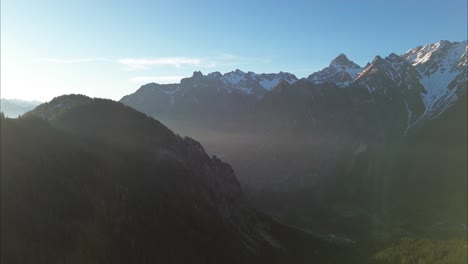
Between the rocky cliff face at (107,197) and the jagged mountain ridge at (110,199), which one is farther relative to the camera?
the jagged mountain ridge at (110,199)

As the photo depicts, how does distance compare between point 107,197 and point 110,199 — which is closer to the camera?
point 107,197

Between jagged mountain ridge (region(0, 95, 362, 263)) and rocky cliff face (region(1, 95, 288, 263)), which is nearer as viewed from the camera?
rocky cliff face (region(1, 95, 288, 263))

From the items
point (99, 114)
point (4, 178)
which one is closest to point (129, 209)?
point (4, 178)

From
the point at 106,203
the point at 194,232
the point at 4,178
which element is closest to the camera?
the point at 4,178

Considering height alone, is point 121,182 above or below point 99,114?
below

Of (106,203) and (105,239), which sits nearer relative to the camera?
(105,239)

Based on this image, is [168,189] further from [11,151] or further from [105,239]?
[11,151]

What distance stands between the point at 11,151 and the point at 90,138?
50770 millimetres

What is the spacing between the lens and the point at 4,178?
99812 millimetres

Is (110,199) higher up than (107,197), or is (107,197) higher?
(107,197)

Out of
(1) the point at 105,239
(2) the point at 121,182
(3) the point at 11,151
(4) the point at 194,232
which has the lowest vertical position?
(4) the point at 194,232

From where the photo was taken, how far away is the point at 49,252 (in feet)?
304

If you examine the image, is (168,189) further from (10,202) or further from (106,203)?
(10,202)

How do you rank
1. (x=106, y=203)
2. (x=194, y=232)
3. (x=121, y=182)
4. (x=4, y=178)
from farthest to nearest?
(x=194, y=232)
(x=121, y=182)
(x=106, y=203)
(x=4, y=178)
